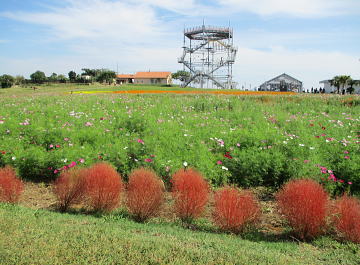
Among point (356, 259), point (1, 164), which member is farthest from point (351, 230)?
point (1, 164)

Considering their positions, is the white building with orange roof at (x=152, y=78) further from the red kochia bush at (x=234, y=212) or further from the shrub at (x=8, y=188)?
the red kochia bush at (x=234, y=212)

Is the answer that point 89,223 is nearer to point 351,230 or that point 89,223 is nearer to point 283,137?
point 351,230

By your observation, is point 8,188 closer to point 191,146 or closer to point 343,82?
point 191,146

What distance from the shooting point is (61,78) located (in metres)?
62.0

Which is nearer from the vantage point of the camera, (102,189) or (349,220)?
(349,220)

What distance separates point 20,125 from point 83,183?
476 centimetres

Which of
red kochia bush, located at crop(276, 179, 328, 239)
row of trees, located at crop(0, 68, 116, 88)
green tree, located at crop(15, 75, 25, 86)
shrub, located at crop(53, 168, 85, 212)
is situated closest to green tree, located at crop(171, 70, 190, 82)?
row of trees, located at crop(0, 68, 116, 88)

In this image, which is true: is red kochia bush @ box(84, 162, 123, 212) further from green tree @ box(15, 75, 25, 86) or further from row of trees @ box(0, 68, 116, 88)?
green tree @ box(15, 75, 25, 86)

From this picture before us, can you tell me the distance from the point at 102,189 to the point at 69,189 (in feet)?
2.08

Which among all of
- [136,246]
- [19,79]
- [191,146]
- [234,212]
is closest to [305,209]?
[234,212]

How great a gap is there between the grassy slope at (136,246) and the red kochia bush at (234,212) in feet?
0.57

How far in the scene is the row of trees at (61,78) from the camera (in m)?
54.9

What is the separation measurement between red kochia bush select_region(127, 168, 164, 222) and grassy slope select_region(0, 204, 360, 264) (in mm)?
297

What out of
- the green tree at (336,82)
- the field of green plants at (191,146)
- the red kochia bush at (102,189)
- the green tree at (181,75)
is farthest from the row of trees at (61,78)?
the red kochia bush at (102,189)
